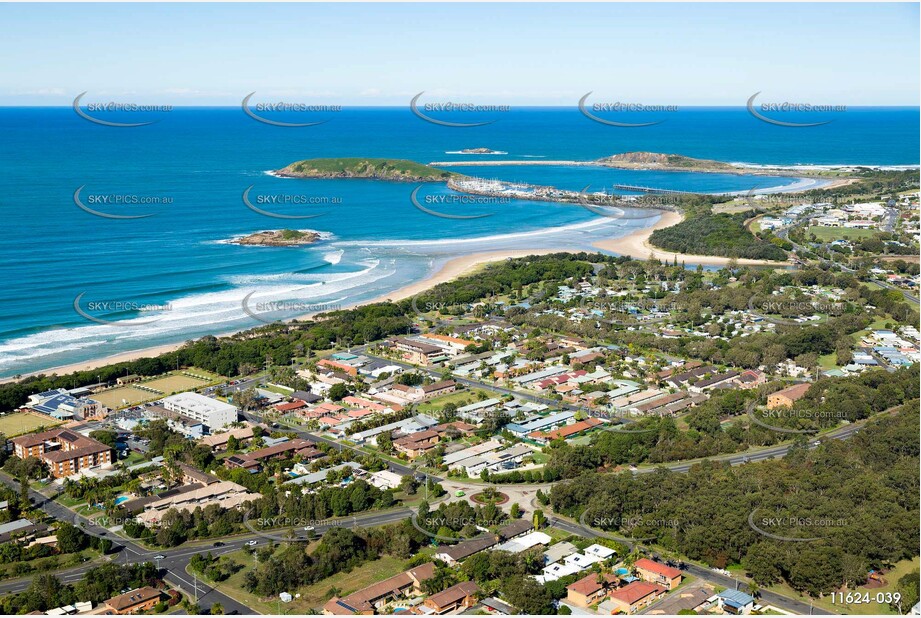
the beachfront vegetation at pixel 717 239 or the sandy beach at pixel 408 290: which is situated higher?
the beachfront vegetation at pixel 717 239

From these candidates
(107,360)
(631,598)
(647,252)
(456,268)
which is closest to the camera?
(631,598)

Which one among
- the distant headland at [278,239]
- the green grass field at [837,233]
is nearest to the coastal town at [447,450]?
the green grass field at [837,233]

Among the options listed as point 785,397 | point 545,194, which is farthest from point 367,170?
point 785,397

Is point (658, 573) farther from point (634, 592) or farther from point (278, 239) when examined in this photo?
point (278, 239)

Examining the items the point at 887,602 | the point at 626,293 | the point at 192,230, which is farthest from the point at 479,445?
the point at 192,230

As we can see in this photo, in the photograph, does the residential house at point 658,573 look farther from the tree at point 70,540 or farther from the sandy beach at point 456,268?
the sandy beach at point 456,268
